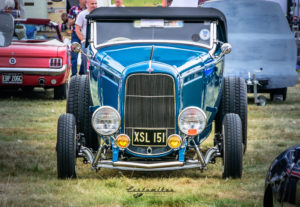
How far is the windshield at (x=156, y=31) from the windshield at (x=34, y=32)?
7.11 m

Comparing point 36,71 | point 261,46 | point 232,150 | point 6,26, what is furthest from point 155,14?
point 36,71

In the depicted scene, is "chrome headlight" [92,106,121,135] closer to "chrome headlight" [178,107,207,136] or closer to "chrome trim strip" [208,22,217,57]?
"chrome headlight" [178,107,207,136]

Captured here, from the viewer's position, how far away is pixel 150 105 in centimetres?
661

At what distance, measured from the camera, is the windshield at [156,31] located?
24.8ft

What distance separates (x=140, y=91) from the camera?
6.60 metres

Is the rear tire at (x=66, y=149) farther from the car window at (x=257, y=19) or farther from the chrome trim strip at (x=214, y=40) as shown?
the car window at (x=257, y=19)

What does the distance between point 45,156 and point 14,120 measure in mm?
3403

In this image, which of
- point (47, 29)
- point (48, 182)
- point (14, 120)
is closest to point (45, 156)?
point (48, 182)

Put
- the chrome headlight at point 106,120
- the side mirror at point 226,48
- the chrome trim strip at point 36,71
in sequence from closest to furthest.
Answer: the chrome headlight at point 106,120
the side mirror at point 226,48
the chrome trim strip at point 36,71

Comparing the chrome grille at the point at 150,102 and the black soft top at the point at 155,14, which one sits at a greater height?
the black soft top at the point at 155,14

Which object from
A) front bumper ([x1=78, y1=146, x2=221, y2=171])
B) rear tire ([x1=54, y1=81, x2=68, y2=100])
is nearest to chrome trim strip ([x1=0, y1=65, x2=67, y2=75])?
rear tire ([x1=54, y1=81, x2=68, y2=100])

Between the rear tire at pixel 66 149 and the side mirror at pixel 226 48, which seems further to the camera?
the side mirror at pixel 226 48

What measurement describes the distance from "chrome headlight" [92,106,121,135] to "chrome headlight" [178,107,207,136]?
22.5 inches

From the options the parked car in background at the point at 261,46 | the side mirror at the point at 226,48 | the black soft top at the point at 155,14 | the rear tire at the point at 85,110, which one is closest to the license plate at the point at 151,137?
the rear tire at the point at 85,110
